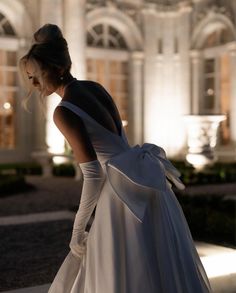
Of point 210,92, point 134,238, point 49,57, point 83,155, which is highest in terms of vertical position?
point 210,92

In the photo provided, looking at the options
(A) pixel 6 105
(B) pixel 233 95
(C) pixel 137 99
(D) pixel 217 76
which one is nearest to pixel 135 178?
(A) pixel 6 105

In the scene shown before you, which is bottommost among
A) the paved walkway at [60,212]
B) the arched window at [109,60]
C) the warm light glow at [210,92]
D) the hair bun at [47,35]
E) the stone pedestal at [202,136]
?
the paved walkway at [60,212]

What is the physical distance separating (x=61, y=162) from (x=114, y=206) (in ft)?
40.8

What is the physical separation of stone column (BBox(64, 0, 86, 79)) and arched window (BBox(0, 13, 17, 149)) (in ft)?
5.12

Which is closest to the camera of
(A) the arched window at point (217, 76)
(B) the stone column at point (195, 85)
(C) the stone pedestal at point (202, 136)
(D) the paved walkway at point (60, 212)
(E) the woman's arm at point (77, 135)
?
(E) the woman's arm at point (77, 135)

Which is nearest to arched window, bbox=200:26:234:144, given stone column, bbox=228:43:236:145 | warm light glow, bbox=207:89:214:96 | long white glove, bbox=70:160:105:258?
warm light glow, bbox=207:89:214:96

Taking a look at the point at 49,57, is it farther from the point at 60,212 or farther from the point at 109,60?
the point at 109,60

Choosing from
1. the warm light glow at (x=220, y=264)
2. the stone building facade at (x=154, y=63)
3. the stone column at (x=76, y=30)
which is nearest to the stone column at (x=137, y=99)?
the stone building facade at (x=154, y=63)

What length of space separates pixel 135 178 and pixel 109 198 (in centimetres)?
14

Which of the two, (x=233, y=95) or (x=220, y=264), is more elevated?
(x=233, y=95)

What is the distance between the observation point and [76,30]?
15.6m

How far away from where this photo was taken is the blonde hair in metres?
2.20

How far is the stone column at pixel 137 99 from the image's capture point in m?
17.5

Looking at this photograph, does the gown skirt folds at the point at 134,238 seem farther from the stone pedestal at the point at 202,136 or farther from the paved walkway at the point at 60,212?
the stone pedestal at the point at 202,136
